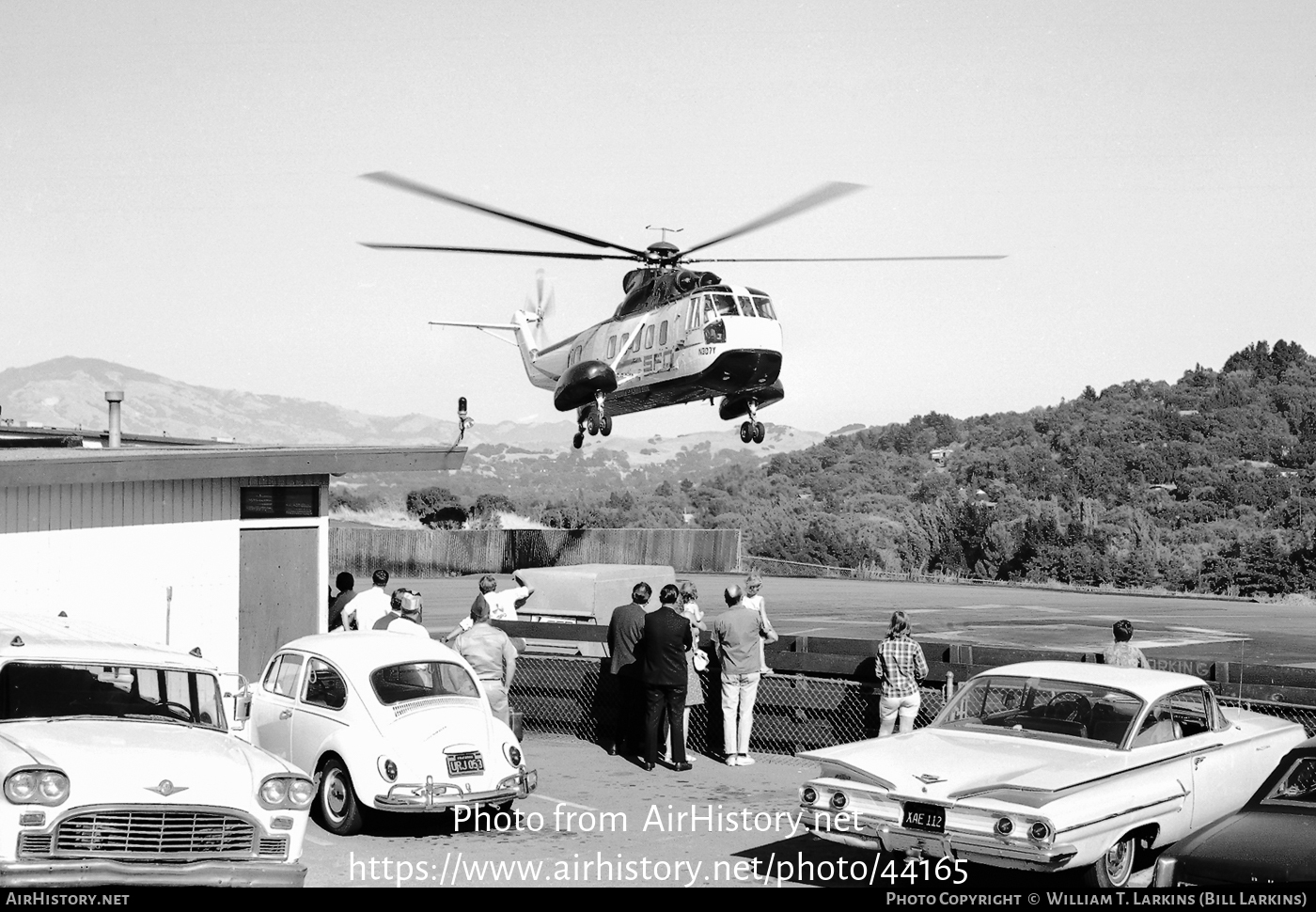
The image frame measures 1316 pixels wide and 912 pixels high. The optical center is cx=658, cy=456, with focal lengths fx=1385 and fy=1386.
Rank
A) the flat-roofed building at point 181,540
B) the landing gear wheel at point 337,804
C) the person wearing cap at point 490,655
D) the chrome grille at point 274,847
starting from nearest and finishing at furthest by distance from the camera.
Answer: the chrome grille at point 274,847 < the landing gear wheel at point 337,804 < the person wearing cap at point 490,655 < the flat-roofed building at point 181,540

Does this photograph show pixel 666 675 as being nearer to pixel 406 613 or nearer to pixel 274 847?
pixel 406 613

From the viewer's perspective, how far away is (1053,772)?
877 centimetres

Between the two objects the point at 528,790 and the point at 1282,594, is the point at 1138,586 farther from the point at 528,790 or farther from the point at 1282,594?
the point at 528,790

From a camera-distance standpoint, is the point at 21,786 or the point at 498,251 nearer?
the point at 21,786

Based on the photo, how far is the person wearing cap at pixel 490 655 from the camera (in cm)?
1266

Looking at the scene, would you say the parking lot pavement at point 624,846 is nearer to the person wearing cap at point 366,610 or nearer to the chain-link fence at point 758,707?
the chain-link fence at point 758,707

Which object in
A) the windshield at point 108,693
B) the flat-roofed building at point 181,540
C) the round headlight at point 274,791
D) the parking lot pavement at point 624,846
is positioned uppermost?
the flat-roofed building at point 181,540

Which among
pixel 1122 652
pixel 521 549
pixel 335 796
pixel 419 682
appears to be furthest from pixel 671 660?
pixel 521 549

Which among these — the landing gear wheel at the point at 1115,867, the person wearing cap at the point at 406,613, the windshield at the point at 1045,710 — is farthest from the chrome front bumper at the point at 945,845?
the person wearing cap at the point at 406,613

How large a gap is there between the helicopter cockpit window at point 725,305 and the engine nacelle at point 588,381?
3299mm

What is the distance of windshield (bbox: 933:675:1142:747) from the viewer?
9.57 m

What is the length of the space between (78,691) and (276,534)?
8013 millimetres

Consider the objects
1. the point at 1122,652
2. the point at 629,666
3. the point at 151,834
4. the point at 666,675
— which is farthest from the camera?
the point at 629,666

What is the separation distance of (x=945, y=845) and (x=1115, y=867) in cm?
117
